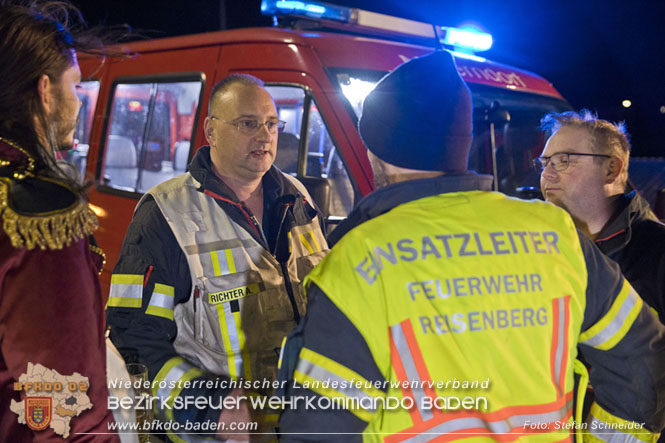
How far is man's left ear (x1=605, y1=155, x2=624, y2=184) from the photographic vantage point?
2729 mm

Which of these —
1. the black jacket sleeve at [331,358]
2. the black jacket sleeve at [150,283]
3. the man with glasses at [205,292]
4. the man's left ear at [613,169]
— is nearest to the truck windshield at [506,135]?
the man's left ear at [613,169]

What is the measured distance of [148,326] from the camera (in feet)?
7.39

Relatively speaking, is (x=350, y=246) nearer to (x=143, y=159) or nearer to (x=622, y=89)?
(x=143, y=159)

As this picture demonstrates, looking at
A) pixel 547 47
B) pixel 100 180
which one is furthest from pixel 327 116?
pixel 547 47

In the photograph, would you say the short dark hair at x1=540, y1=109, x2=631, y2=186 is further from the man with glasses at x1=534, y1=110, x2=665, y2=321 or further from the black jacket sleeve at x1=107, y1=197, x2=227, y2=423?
the black jacket sleeve at x1=107, y1=197, x2=227, y2=423

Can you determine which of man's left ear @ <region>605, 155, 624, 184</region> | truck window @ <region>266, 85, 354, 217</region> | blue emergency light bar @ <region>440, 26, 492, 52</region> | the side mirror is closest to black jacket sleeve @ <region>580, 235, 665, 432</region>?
man's left ear @ <region>605, 155, 624, 184</region>

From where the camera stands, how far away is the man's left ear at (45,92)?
4.74 feet

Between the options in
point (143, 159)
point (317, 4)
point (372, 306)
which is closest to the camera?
point (372, 306)

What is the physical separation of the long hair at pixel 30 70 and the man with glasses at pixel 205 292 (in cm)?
90

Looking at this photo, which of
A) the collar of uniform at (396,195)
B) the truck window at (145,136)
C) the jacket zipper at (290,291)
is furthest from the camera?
the truck window at (145,136)

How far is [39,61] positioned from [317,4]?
3.36 meters

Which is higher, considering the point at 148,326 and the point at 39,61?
the point at 39,61

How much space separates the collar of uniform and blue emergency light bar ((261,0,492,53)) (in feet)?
9.81

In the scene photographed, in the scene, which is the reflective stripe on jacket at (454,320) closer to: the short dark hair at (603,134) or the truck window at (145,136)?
the short dark hair at (603,134)
